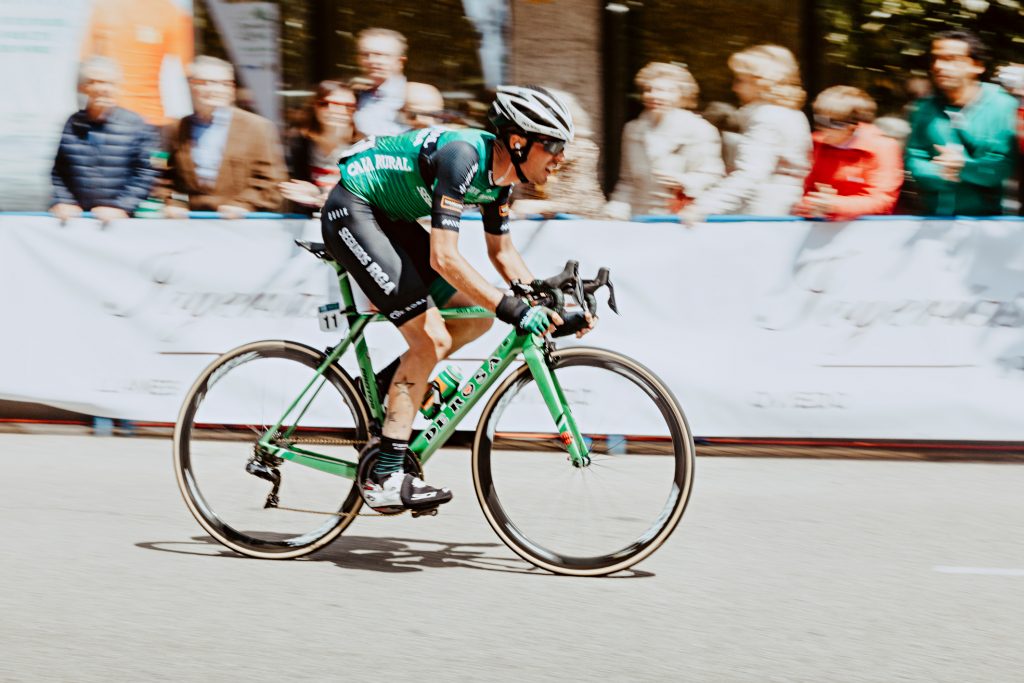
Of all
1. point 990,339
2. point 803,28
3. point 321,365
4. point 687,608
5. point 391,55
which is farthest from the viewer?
point 803,28

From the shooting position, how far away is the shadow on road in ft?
18.0

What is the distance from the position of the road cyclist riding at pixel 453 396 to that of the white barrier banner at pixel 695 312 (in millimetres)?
1921

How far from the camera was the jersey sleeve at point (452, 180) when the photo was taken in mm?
4992

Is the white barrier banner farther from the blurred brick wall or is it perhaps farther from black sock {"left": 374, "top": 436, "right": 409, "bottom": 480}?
black sock {"left": 374, "top": 436, "right": 409, "bottom": 480}

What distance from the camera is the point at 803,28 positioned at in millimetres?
9680


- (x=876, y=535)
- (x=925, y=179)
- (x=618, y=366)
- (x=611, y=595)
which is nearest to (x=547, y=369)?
(x=618, y=366)

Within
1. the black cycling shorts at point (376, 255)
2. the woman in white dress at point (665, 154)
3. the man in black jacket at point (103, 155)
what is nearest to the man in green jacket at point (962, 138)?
the woman in white dress at point (665, 154)

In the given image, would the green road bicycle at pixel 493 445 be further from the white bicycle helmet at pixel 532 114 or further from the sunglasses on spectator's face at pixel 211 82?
the sunglasses on spectator's face at pixel 211 82

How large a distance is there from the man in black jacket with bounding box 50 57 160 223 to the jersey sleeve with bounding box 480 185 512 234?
3824mm

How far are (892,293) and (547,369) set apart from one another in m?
3.17

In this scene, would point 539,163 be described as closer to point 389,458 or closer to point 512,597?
point 389,458

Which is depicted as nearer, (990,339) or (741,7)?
(990,339)

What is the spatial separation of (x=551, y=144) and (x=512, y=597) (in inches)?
65.2

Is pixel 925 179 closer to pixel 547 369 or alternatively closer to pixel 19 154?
pixel 547 369
